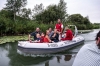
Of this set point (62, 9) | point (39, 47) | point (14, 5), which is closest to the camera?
point (39, 47)

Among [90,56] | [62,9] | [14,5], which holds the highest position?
[14,5]

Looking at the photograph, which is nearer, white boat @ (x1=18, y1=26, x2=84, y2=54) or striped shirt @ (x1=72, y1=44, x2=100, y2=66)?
striped shirt @ (x1=72, y1=44, x2=100, y2=66)

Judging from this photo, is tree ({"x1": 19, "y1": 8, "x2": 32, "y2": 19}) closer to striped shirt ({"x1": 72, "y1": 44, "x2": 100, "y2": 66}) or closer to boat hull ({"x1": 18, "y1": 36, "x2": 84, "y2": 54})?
boat hull ({"x1": 18, "y1": 36, "x2": 84, "y2": 54})

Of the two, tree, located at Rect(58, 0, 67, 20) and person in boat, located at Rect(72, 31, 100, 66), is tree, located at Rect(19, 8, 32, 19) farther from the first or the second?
person in boat, located at Rect(72, 31, 100, 66)

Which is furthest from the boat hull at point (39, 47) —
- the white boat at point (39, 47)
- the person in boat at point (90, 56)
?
the person in boat at point (90, 56)

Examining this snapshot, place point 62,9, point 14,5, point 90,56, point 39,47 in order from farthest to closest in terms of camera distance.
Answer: point 62,9
point 14,5
point 39,47
point 90,56

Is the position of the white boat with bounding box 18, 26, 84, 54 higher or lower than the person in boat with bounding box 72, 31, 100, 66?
lower

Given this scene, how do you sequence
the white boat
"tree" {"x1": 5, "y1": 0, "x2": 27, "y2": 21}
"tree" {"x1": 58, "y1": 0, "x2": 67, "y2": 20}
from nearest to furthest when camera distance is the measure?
the white boat → "tree" {"x1": 5, "y1": 0, "x2": 27, "y2": 21} → "tree" {"x1": 58, "y1": 0, "x2": 67, "y2": 20}

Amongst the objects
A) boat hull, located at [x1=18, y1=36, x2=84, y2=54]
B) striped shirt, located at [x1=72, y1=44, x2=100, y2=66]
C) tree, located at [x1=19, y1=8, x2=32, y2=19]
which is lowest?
boat hull, located at [x1=18, y1=36, x2=84, y2=54]

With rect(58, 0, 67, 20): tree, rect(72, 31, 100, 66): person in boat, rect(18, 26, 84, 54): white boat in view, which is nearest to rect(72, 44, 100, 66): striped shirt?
rect(72, 31, 100, 66): person in boat

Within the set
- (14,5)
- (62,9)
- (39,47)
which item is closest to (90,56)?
(39,47)

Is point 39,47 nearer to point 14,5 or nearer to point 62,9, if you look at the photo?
point 14,5

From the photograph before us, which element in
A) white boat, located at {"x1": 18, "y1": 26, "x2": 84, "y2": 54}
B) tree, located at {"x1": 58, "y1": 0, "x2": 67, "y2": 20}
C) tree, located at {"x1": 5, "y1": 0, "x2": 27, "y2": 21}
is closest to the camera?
white boat, located at {"x1": 18, "y1": 26, "x2": 84, "y2": 54}

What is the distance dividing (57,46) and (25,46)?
1691 mm
